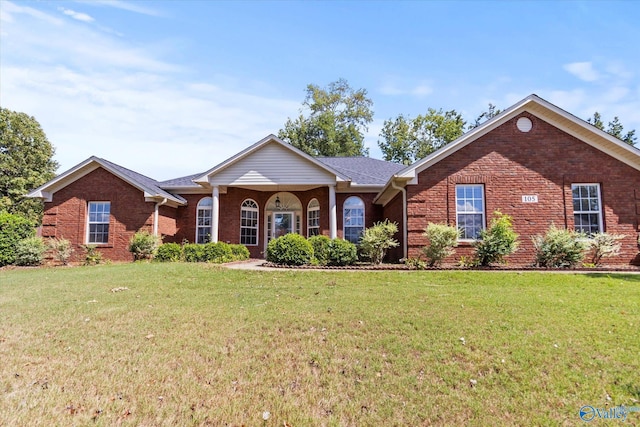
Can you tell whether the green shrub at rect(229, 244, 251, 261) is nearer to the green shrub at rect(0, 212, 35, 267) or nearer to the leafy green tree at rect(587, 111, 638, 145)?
the green shrub at rect(0, 212, 35, 267)

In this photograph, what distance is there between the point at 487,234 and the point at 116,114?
42.7 ft

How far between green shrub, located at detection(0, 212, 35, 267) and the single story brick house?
1102 millimetres

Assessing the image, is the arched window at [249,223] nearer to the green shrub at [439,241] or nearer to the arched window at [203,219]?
the arched window at [203,219]

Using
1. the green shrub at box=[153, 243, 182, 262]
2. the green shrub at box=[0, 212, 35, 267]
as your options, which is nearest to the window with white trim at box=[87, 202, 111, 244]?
the green shrub at box=[0, 212, 35, 267]

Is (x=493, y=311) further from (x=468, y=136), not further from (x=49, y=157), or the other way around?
(x=49, y=157)

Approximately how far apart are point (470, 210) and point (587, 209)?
13.1 ft

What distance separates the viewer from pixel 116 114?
12.3m

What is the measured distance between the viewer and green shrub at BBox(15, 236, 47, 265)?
1524 centimetres

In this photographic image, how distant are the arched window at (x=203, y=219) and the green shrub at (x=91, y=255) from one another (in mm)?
4316

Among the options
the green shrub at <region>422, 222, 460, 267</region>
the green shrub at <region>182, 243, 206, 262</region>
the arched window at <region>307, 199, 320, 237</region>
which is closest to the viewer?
the green shrub at <region>422, 222, 460, 267</region>

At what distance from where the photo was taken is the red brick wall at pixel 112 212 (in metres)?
16.4

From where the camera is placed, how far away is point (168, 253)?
49.8 feet

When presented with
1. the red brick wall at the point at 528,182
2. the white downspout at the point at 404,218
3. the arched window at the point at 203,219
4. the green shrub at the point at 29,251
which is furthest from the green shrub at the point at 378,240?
the green shrub at the point at 29,251

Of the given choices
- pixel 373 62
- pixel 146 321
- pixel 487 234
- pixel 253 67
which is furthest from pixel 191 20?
pixel 487 234
